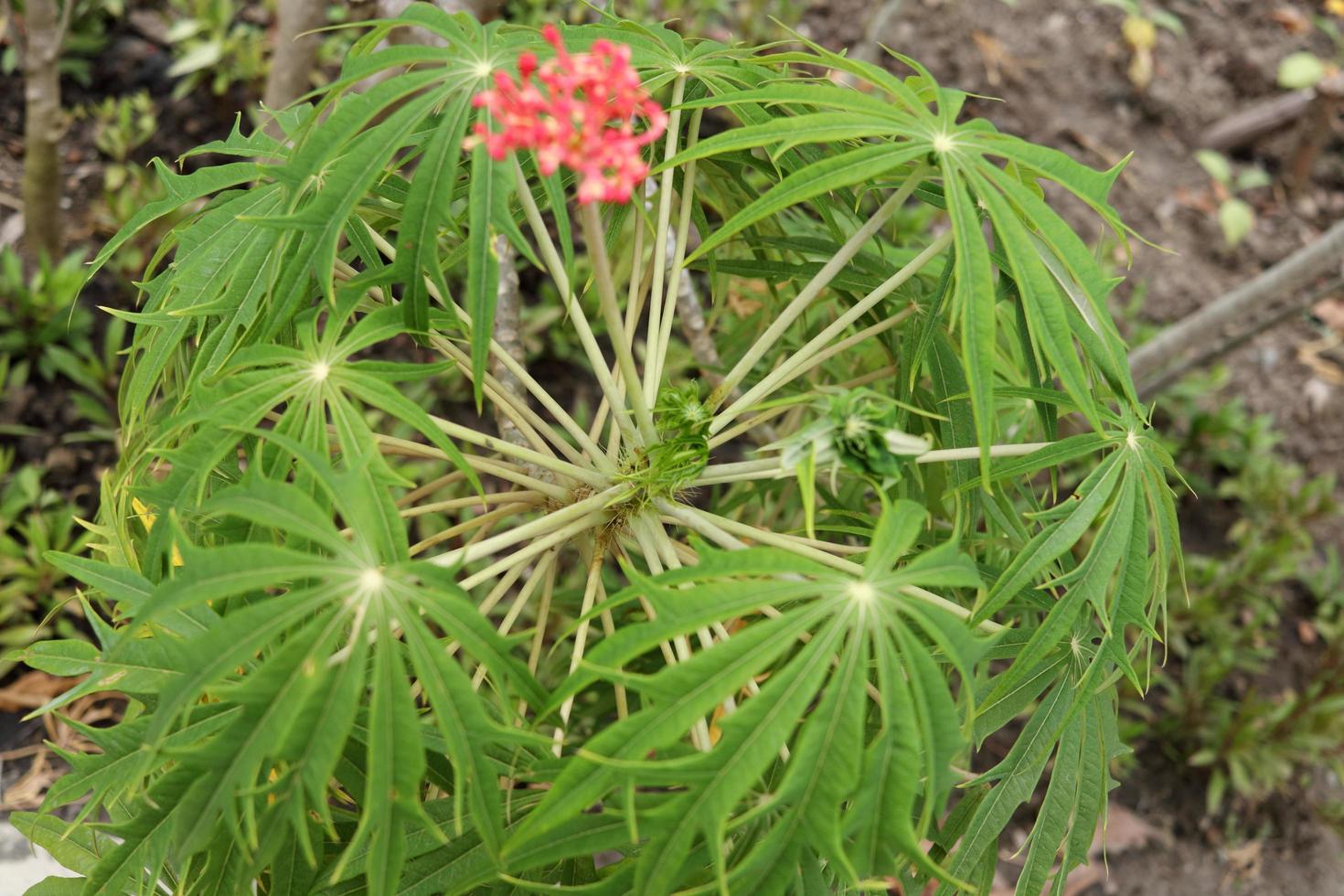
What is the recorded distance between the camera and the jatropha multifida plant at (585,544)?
0.81m

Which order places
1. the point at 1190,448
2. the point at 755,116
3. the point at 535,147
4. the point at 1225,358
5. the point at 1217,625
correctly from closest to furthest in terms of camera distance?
the point at 535,147, the point at 755,116, the point at 1217,625, the point at 1190,448, the point at 1225,358

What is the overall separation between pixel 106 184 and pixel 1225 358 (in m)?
3.53

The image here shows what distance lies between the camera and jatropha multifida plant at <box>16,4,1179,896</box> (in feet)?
2.66

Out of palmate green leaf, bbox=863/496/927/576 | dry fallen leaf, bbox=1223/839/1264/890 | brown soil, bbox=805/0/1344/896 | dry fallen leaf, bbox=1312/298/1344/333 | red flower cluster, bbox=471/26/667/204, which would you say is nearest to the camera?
red flower cluster, bbox=471/26/667/204

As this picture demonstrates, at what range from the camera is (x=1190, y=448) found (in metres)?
3.17

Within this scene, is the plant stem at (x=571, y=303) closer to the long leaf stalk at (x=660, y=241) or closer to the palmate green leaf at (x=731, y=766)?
the long leaf stalk at (x=660, y=241)

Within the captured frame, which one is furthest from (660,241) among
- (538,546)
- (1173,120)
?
(1173,120)

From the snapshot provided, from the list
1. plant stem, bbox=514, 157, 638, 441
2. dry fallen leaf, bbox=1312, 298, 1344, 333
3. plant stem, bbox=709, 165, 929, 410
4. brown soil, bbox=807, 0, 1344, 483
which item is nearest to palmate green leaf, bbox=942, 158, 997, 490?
plant stem, bbox=709, 165, 929, 410

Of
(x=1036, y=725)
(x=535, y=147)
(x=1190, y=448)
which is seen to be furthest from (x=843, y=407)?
(x=1190, y=448)

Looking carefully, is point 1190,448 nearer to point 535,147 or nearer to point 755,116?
point 755,116

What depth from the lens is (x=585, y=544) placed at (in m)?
1.24

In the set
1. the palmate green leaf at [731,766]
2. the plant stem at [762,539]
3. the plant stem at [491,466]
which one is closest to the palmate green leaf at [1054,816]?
the plant stem at [762,539]

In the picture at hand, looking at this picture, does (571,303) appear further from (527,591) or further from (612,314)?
(527,591)

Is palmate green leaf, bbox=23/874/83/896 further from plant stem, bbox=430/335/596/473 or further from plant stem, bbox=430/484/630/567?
plant stem, bbox=430/335/596/473
